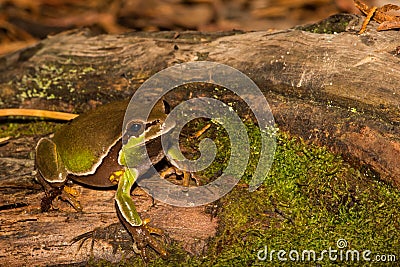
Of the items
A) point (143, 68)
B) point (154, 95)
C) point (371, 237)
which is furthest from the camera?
point (143, 68)

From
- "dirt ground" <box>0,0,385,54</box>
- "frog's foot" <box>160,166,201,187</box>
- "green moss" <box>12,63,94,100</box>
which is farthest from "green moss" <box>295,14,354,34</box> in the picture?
"dirt ground" <box>0,0,385,54</box>

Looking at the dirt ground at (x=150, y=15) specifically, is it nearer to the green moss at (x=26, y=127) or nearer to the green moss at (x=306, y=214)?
the green moss at (x=26, y=127)

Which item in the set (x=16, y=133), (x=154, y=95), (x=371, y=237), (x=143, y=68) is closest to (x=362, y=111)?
(x=371, y=237)

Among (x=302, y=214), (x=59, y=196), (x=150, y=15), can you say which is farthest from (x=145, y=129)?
(x=150, y=15)

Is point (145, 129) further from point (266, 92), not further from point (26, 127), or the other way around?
point (26, 127)

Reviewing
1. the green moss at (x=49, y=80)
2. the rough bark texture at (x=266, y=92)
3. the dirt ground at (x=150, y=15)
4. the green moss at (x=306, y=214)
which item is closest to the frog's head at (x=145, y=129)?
the rough bark texture at (x=266, y=92)

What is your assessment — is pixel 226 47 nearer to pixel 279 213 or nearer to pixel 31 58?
pixel 279 213
